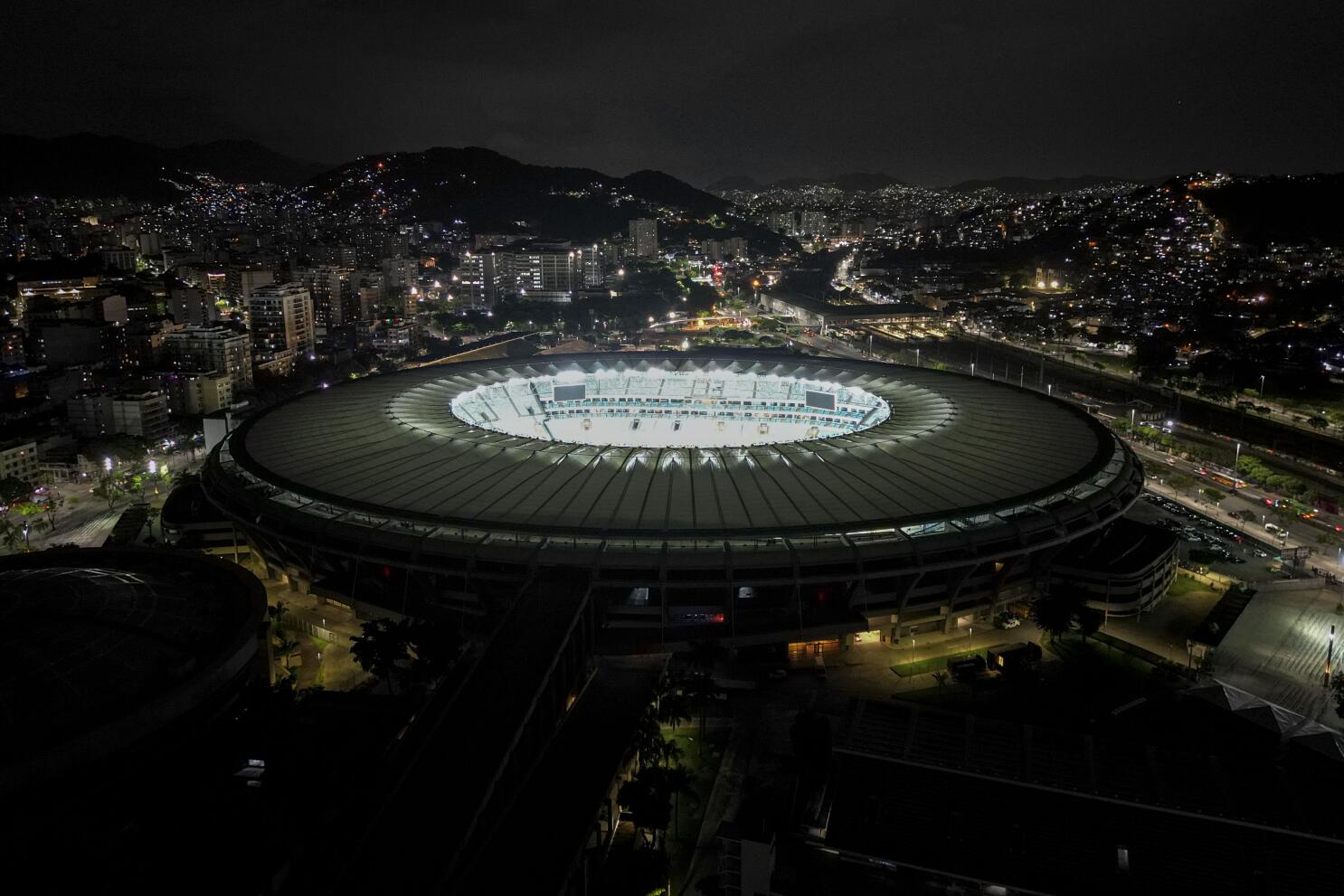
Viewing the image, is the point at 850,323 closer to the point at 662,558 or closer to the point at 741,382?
the point at 741,382

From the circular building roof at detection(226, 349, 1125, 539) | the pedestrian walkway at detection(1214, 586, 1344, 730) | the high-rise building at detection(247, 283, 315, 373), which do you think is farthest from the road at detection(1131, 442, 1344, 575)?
the high-rise building at detection(247, 283, 315, 373)

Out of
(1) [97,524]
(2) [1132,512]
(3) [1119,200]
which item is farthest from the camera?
(3) [1119,200]

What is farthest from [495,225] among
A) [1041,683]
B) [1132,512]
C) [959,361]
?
[1041,683]

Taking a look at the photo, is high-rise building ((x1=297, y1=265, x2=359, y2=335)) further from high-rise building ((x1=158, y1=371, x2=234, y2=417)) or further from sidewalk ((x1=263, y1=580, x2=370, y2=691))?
sidewalk ((x1=263, y1=580, x2=370, y2=691))

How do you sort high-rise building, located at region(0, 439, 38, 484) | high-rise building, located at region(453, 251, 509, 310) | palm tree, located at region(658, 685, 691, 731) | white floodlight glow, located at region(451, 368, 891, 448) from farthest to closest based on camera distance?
high-rise building, located at region(453, 251, 509, 310) → high-rise building, located at region(0, 439, 38, 484) → white floodlight glow, located at region(451, 368, 891, 448) → palm tree, located at region(658, 685, 691, 731)

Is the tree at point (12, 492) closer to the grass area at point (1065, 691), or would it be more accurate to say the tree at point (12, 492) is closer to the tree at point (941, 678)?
the grass area at point (1065, 691)

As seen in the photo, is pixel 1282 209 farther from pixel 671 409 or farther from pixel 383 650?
pixel 383 650

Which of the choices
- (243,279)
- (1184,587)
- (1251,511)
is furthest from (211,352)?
(1251,511)
